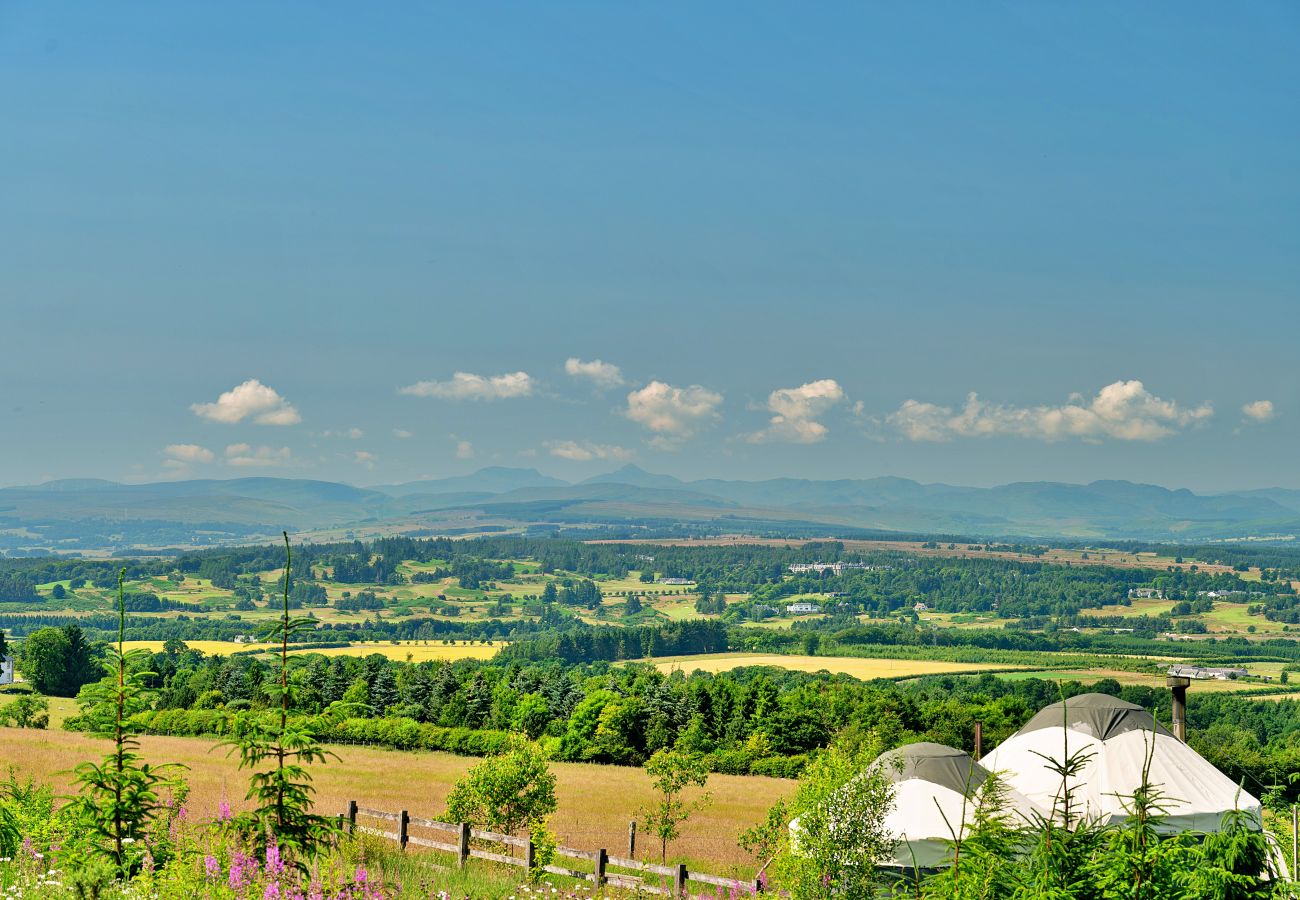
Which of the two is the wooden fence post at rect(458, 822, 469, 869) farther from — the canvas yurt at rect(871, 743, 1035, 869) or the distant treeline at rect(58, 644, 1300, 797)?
the distant treeline at rect(58, 644, 1300, 797)

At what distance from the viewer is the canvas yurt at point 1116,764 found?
24078 mm

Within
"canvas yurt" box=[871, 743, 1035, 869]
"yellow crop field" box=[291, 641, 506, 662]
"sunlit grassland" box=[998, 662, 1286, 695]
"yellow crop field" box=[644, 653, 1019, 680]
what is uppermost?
"canvas yurt" box=[871, 743, 1035, 869]

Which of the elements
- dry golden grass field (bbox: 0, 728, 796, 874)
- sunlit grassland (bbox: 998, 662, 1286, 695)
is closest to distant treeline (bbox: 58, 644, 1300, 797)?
dry golden grass field (bbox: 0, 728, 796, 874)

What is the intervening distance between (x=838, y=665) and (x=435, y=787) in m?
116

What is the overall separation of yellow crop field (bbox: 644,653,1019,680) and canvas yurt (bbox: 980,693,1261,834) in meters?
115

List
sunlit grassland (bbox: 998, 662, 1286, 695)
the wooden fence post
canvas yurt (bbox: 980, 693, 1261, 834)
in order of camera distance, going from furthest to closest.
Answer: sunlit grassland (bbox: 998, 662, 1286, 695), canvas yurt (bbox: 980, 693, 1261, 834), the wooden fence post

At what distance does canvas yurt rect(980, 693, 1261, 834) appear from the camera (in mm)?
24078

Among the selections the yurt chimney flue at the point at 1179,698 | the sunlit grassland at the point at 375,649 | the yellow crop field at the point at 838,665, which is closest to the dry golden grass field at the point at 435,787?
the yurt chimney flue at the point at 1179,698

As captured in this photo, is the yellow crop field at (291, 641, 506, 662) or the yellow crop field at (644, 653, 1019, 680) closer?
the yellow crop field at (644, 653, 1019, 680)

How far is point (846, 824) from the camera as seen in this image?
14.4 meters

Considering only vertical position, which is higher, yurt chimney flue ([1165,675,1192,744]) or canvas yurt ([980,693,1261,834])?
yurt chimney flue ([1165,675,1192,744])

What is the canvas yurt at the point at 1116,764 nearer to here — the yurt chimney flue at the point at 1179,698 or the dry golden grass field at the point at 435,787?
the yurt chimney flue at the point at 1179,698

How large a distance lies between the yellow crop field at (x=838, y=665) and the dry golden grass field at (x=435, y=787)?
87504 millimetres

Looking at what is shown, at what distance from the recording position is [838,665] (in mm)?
157625
